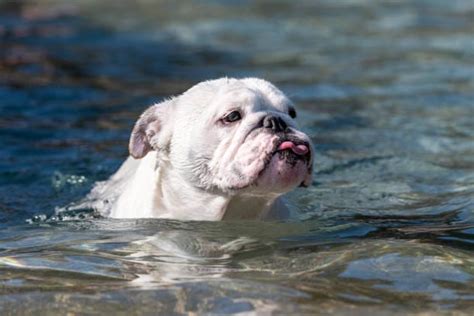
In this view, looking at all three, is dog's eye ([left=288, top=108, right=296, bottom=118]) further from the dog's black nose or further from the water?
the water

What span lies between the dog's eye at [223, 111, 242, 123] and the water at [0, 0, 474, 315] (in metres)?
0.63

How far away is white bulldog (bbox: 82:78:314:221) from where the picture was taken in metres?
5.64

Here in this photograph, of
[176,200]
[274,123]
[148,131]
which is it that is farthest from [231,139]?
[148,131]

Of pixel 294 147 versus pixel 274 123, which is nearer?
pixel 294 147

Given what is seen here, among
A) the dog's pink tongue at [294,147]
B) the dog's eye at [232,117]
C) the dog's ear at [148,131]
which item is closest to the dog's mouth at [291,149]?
the dog's pink tongue at [294,147]

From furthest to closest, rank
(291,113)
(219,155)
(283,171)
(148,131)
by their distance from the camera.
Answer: (148,131), (291,113), (219,155), (283,171)

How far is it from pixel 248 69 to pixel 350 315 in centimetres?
874

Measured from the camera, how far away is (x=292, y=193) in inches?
293

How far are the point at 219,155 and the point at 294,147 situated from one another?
1.68 feet

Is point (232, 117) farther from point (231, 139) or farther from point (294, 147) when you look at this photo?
point (294, 147)

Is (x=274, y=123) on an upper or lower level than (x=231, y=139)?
upper

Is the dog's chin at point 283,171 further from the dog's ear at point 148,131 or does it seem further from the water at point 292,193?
the dog's ear at point 148,131

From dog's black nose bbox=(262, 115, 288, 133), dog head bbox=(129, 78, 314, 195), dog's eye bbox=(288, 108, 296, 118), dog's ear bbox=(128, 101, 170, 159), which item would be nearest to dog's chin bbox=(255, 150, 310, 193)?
dog head bbox=(129, 78, 314, 195)

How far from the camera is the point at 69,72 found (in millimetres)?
12227
